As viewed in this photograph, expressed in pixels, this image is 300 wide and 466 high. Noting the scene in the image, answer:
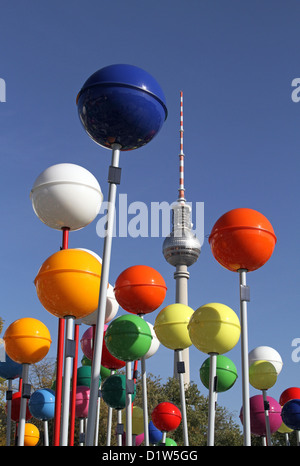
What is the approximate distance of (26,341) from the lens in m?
9.27

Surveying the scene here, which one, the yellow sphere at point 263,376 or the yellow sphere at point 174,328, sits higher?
the yellow sphere at point 174,328

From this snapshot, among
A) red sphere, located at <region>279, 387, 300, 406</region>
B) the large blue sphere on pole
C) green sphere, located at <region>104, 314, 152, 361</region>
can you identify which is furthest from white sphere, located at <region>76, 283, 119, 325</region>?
red sphere, located at <region>279, 387, 300, 406</region>

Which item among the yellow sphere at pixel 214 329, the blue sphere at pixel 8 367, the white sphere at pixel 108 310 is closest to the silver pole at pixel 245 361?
the yellow sphere at pixel 214 329

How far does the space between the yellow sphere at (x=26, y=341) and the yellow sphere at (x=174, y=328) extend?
218 cm

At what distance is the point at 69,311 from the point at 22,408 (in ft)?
7.74

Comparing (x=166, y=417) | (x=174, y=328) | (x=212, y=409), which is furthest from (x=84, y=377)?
(x=212, y=409)

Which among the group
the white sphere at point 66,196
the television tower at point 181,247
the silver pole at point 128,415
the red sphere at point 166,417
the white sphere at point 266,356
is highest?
the television tower at point 181,247

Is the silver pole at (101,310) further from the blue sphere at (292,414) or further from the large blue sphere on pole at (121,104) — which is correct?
the blue sphere at (292,414)

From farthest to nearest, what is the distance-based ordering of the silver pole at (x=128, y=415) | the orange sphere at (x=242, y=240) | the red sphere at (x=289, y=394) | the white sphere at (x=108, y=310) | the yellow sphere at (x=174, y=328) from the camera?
the red sphere at (x=289, y=394), the white sphere at (x=108, y=310), the yellow sphere at (x=174, y=328), the silver pole at (x=128, y=415), the orange sphere at (x=242, y=240)

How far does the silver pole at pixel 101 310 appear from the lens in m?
6.18

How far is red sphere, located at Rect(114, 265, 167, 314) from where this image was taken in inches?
391

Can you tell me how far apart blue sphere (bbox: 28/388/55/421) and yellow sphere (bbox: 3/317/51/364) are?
8.53 ft
